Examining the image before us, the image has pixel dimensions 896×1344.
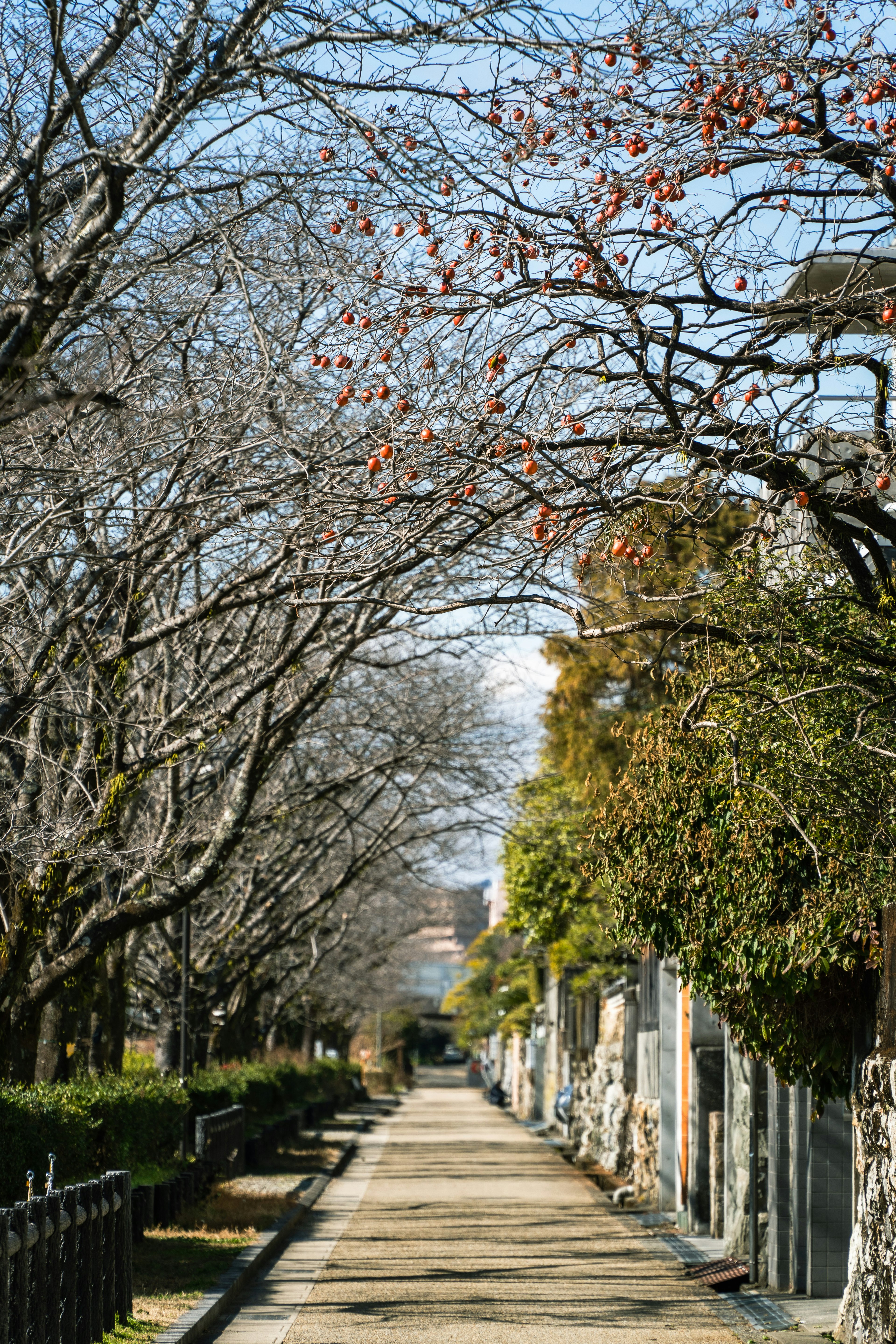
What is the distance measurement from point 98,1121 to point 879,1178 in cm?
719

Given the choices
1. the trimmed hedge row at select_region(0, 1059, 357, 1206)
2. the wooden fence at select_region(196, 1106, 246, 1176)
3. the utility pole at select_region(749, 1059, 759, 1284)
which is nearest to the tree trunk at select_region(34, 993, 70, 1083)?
the trimmed hedge row at select_region(0, 1059, 357, 1206)

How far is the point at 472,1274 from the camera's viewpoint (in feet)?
39.3

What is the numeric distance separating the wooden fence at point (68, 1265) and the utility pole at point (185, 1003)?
8.22 metres

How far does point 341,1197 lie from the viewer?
18.6 metres

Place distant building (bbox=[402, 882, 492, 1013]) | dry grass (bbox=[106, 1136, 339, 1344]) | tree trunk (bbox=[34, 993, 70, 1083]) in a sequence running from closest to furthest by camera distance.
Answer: dry grass (bbox=[106, 1136, 339, 1344]), tree trunk (bbox=[34, 993, 70, 1083]), distant building (bbox=[402, 882, 492, 1013])

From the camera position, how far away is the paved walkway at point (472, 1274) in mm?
9609

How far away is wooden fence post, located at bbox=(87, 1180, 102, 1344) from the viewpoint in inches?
315

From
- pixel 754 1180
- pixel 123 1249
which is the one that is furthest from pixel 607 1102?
pixel 123 1249

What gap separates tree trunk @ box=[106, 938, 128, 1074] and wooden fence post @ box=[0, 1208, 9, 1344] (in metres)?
10.4

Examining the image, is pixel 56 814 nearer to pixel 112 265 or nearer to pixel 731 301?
pixel 112 265

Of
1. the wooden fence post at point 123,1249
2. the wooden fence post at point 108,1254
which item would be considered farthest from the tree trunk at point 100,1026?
the wooden fence post at point 108,1254

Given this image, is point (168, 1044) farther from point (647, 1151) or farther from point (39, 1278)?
point (39, 1278)

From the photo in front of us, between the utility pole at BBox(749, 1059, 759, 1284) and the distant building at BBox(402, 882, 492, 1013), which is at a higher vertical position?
the distant building at BBox(402, 882, 492, 1013)

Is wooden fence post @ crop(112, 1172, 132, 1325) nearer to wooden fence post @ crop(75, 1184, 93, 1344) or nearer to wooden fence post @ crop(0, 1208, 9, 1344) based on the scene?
wooden fence post @ crop(75, 1184, 93, 1344)
